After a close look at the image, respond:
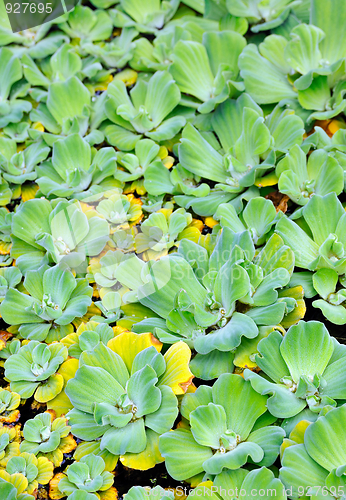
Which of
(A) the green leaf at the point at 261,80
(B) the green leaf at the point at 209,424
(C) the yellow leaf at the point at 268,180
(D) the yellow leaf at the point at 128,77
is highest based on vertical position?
(A) the green leaf at the point at 261,80

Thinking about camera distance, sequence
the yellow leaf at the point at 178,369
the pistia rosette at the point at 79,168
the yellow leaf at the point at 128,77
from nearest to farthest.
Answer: the yellow leaf at the point at 178,369, the pistia rosette at the point at 79,168, the yellow leaf at the point at 128,77

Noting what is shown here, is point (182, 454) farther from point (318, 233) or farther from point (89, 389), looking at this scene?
point (318, 233)

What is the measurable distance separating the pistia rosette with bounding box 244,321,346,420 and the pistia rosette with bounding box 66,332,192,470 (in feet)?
0.81

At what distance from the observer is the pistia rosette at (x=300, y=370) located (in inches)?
52.8

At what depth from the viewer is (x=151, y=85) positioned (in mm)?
2285

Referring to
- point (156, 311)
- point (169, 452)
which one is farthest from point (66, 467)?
point (156, 311)

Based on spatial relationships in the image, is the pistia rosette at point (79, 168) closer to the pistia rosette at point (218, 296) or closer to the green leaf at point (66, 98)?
the green leaf at point (66, 98)

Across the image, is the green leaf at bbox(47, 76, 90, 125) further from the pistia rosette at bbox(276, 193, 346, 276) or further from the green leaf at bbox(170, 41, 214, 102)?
the pistia rosette at bbox(276, 193, 346, 276)

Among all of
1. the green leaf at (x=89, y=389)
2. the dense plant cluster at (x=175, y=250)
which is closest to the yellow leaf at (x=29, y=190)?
the dense plant cluster at (x=175, y=250)

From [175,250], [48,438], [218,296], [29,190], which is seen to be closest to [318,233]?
[218,296]

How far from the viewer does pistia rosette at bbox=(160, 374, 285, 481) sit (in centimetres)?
128

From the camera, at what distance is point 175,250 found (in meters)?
1.94

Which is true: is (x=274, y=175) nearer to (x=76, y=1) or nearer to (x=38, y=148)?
(x=38, y=148)
